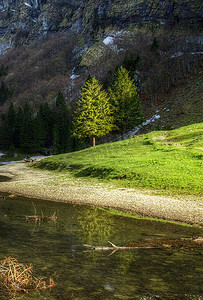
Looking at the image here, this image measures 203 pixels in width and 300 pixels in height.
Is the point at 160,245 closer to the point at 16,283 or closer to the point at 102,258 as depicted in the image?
the point at 102,258

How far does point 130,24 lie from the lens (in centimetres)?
16038

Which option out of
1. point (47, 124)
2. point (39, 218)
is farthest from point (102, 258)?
point (47, 124)

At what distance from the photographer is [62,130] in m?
93.0

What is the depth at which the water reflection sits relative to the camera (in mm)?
6852

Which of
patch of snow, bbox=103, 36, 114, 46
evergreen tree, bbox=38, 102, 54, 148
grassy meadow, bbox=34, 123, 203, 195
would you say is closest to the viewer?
grassy meadow, bbox=34, 123, 203, 195

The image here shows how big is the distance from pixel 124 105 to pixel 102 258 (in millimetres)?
55867

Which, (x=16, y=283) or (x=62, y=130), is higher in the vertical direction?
(x=62, y=130)

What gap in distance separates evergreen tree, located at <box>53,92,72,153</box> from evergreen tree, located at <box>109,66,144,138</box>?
26210 mm

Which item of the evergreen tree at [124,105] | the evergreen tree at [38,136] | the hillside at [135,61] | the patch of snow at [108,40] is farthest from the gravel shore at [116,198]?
the patch of snow at [108,40]

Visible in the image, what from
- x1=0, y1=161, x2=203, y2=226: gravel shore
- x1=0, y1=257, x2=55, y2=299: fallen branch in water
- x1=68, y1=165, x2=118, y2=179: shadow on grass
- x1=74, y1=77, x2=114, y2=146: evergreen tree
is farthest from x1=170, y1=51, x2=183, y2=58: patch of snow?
x1=0, y1=257, x2=55, y2=299: fallen branch in water

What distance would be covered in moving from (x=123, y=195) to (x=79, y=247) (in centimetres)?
1044

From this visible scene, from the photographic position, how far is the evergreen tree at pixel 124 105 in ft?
203

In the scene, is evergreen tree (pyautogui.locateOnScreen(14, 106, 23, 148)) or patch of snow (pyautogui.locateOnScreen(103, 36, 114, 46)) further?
patch of snow (pyautogui.locateOnScreen(103, 36, 114, 46))

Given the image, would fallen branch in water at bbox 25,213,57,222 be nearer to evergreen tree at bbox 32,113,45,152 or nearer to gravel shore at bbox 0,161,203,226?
gravel shore at bbox 0,161,203,226
